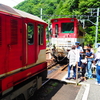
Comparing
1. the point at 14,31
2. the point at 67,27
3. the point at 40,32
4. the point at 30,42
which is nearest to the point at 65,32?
the point at 67,27

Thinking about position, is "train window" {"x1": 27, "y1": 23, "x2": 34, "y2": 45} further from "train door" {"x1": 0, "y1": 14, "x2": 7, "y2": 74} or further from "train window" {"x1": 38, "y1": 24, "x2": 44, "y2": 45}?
"train door" {"x1": 0, "y1": 14, "x2": 7, "y2": 74}

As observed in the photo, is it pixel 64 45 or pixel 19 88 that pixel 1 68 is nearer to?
pixel 19 88

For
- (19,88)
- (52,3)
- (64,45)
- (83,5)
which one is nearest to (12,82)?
(19,88)

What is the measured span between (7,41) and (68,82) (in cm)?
422

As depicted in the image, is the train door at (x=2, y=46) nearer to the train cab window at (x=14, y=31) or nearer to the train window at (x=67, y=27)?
the train cab window at (x=14, y=31)

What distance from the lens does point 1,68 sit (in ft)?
12.0

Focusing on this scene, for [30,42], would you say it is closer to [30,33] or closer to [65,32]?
[30,33]

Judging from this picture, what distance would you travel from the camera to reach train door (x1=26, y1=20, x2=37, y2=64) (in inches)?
187

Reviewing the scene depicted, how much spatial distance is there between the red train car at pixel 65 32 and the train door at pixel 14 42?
7807mm

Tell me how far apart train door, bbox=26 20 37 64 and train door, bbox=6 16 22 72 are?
372 mm

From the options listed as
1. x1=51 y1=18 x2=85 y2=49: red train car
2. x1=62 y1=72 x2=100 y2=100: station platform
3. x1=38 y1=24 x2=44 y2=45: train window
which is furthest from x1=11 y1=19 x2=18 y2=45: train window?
x1=51 y1=18 x2=85 y2=49: red train car

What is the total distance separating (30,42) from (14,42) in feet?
3.17

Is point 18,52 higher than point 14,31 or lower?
lower

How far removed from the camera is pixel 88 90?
5.82 m
